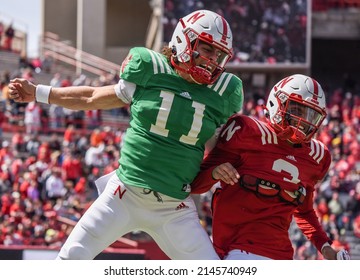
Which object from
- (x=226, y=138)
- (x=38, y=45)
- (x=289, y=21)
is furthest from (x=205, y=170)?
(x=38, y=45)

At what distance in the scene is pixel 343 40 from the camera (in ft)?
101

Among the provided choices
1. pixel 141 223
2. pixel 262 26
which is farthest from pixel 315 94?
pixel 262 26

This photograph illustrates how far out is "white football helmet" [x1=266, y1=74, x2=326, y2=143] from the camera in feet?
17.3

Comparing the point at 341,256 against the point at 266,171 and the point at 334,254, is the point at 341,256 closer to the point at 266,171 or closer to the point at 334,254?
the point at 334,254

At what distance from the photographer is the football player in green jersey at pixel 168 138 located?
522 centimetres

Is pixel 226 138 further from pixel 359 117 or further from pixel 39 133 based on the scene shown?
pixel 359 117

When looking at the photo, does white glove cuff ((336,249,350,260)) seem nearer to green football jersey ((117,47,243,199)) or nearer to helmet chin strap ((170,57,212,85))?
green football jersey ((117,47,243,199))

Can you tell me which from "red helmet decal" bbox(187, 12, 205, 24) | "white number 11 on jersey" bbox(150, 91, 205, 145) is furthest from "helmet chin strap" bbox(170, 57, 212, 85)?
"red helmet decal" bbox(187, 12, 205, 24)

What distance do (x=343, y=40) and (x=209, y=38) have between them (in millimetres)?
26338

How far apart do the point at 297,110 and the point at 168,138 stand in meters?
0.76

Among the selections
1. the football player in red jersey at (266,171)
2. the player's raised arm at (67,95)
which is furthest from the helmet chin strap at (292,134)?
the player's raised arm at (67,95)

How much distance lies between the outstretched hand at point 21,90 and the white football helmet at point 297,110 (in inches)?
55.7

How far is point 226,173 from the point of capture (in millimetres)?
5160

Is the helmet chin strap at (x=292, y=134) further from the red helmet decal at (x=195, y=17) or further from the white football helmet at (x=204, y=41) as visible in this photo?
the red helmet decal at (x=195, y=17)
